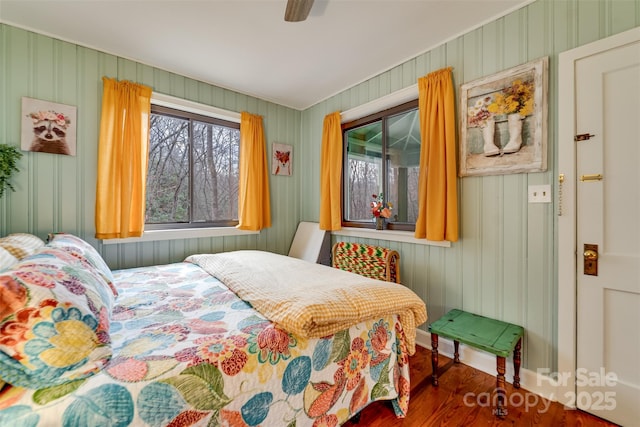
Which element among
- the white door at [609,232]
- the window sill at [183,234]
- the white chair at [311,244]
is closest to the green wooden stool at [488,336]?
the white door at [609,232]

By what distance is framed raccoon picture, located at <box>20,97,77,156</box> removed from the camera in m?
2.01

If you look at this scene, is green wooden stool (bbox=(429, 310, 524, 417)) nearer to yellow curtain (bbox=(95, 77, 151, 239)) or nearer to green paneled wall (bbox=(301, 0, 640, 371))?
green paneled wall (bbox=(301, 0, 640, 371))

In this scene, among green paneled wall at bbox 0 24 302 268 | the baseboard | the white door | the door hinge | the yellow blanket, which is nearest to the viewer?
the yellow blanket

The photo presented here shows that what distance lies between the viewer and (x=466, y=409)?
1542 millimetres

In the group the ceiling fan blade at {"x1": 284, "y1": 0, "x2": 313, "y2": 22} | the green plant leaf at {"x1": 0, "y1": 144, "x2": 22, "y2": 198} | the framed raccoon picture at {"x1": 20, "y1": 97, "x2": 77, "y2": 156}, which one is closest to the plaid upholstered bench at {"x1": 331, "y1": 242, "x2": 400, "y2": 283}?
the ceiling fan blade at {"x1": 284, "y1": 0, "x2": 313, "y2": 22}

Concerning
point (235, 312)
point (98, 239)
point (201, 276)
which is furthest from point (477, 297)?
point (98, 239)

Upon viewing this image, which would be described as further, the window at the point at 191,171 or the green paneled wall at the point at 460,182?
the window at the point at 191,171

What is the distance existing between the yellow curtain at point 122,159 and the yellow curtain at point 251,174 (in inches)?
37.3

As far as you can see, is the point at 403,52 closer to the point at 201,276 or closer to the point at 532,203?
the point at 532,203

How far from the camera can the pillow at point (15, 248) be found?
123cm

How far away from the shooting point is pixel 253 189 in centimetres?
306

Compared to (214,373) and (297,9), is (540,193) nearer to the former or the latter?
Result: (297,9)

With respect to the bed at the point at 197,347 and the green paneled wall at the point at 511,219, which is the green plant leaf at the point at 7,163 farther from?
the green paneled wall at the point at 511,219

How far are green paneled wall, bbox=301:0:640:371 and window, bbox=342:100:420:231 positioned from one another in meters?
0.36
